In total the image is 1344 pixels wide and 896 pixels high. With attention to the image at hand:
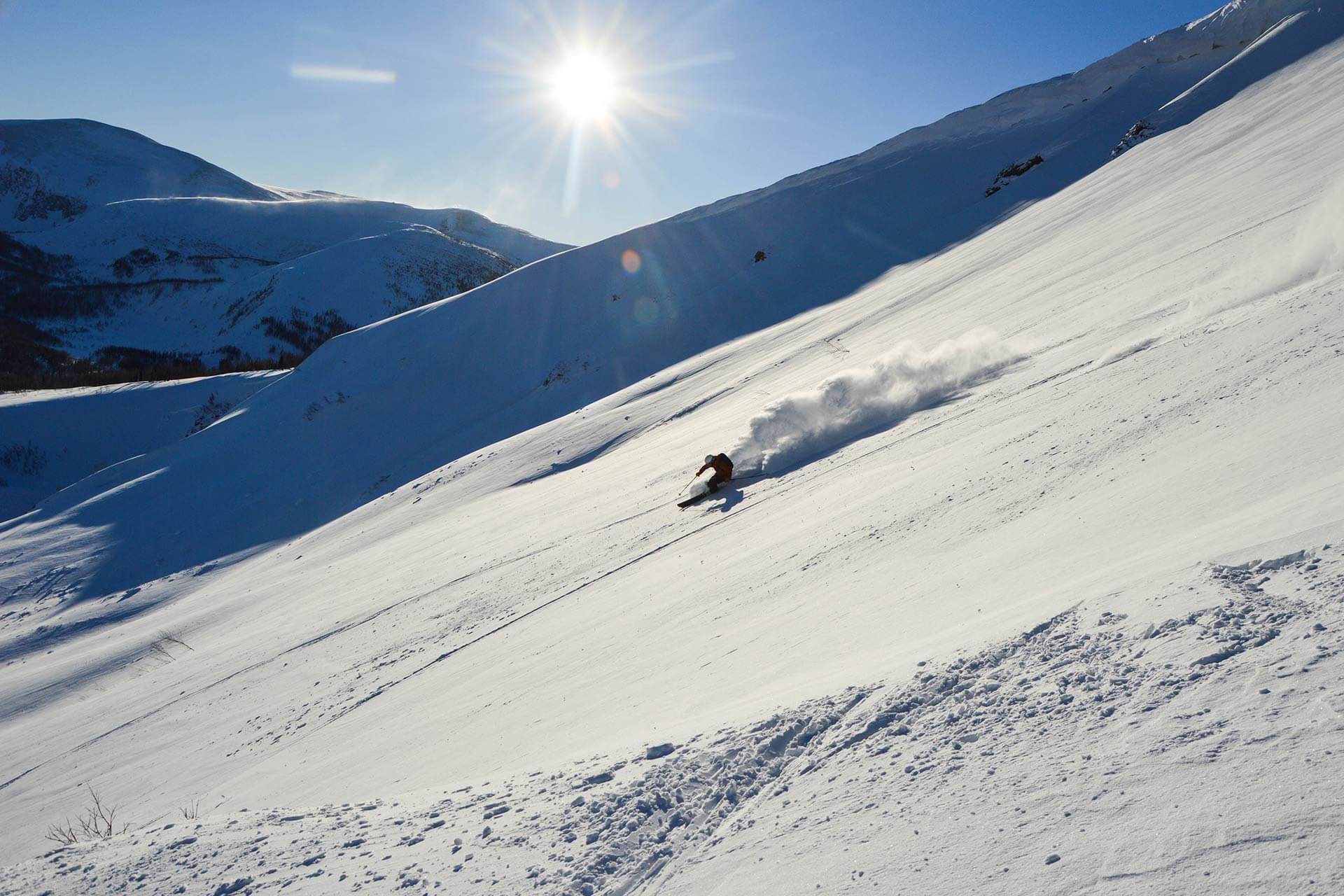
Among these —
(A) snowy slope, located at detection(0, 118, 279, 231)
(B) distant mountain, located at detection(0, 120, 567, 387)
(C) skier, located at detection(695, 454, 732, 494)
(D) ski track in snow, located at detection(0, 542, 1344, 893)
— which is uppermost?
(A) snowy slope, located at detection(0, 118, 279, 231)

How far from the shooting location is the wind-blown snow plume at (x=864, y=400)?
9.91m

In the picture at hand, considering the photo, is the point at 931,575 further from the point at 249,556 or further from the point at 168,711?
the point at 249,556

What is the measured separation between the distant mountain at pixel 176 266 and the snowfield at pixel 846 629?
34205 mm

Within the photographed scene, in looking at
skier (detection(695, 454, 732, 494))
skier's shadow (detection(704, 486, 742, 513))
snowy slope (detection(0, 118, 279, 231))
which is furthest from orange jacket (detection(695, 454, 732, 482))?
snowy slope (detection(0, 118, 279, 231))

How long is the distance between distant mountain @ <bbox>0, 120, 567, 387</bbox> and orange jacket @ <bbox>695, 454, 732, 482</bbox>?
3765 cm

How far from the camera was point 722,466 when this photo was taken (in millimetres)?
9891

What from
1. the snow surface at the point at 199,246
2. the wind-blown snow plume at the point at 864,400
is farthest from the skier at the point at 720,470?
the snow surface at the point at 199,246

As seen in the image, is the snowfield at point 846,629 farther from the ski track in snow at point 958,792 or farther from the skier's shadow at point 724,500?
the skier's shadow at point 724,500

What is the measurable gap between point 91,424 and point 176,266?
1721 inches

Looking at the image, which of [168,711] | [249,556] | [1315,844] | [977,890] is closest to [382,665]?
[168,711]

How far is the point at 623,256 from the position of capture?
32.4m

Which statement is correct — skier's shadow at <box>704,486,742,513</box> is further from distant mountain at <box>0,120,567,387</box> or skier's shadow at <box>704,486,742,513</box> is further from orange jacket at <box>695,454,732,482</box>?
distant mountain at <box>0,120,567,387</box>

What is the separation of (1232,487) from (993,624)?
1.58 m

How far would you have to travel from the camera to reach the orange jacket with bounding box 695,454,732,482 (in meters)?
9.89
